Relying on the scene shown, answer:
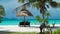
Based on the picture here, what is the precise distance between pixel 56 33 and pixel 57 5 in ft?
32.8

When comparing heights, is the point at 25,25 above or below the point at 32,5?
below

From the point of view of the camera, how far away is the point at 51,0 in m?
18.7

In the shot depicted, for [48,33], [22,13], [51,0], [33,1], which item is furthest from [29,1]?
[48,33]

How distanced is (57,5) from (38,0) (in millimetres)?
1805

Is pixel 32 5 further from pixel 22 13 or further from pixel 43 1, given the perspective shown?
pixel 22 13

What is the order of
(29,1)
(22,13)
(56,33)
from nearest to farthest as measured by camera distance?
(56,33), (29,1), (22,13)

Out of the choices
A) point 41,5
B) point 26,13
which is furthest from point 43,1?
point 26,13

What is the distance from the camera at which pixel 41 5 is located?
18500 millimetres

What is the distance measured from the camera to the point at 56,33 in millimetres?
9172

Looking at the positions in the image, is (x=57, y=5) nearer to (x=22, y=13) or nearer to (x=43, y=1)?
(x=43, y=1)

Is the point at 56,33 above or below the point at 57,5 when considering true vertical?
below

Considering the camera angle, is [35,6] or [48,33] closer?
[48,33]

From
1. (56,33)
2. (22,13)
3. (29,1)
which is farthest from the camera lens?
(22,13)

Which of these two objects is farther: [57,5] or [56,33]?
[57,5]
